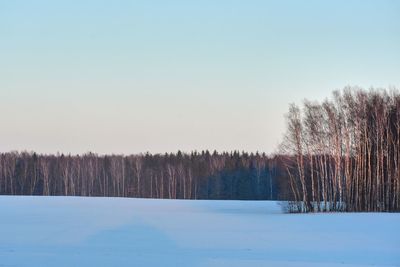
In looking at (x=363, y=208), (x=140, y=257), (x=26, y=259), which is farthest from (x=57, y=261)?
(x=363, y=208)

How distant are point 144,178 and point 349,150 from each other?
5666cm

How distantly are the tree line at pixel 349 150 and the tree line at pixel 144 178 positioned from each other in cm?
3969

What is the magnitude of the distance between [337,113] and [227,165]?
161ft

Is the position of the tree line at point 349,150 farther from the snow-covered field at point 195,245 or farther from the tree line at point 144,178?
the tree line at point 144,178

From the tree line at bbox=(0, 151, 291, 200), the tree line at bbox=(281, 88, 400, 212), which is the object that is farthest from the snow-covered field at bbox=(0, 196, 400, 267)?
the tree line at bbox=(0, 151, 291, 200)

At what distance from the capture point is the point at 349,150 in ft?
135

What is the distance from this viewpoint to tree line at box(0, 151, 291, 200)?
83.6 m

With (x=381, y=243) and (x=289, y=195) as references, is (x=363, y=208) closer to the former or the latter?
(x=289, y=195)

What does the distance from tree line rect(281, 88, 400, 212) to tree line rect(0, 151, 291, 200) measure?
39.7m

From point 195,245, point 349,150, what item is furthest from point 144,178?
point 195,245

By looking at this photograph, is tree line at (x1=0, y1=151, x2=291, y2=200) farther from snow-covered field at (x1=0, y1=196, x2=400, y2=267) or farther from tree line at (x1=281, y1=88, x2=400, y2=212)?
snow-covered field at (x1=0, y1=196, x2=400, y2=267)

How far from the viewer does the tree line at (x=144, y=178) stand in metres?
83.6

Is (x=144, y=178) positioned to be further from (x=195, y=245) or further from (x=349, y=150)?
(x=195, y=245)

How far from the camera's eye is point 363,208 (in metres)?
38.9
